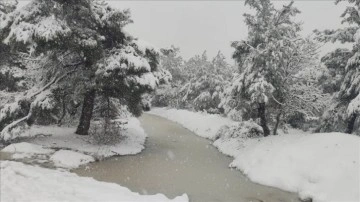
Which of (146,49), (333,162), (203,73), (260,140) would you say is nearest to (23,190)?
(333,162)

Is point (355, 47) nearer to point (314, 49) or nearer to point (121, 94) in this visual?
point (314, 49)

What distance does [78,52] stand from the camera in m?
19.0

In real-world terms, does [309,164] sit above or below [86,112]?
below

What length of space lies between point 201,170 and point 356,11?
37.6 feet

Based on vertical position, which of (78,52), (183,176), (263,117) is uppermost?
(78,52)

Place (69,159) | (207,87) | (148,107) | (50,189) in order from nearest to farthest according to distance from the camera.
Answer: (50,189), (69,159), (148,107), (207,87)

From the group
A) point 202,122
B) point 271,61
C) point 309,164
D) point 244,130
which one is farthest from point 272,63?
point 202,122

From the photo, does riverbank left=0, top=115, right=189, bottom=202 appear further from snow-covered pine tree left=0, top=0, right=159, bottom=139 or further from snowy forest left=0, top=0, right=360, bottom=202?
snow-covered pine tree left=0, top=0, right=159, bottom=139

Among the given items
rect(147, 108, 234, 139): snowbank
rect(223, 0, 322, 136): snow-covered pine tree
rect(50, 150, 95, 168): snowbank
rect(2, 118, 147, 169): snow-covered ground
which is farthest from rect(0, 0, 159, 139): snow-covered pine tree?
rect(147, 108, 234, 139): snowbank

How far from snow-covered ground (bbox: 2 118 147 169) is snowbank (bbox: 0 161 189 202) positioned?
4.50 m

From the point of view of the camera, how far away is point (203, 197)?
1324 centimetres

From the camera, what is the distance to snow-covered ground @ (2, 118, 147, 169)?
52.1 ft

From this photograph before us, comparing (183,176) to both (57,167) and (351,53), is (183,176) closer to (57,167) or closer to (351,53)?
(57,167)

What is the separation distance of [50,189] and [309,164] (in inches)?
399
